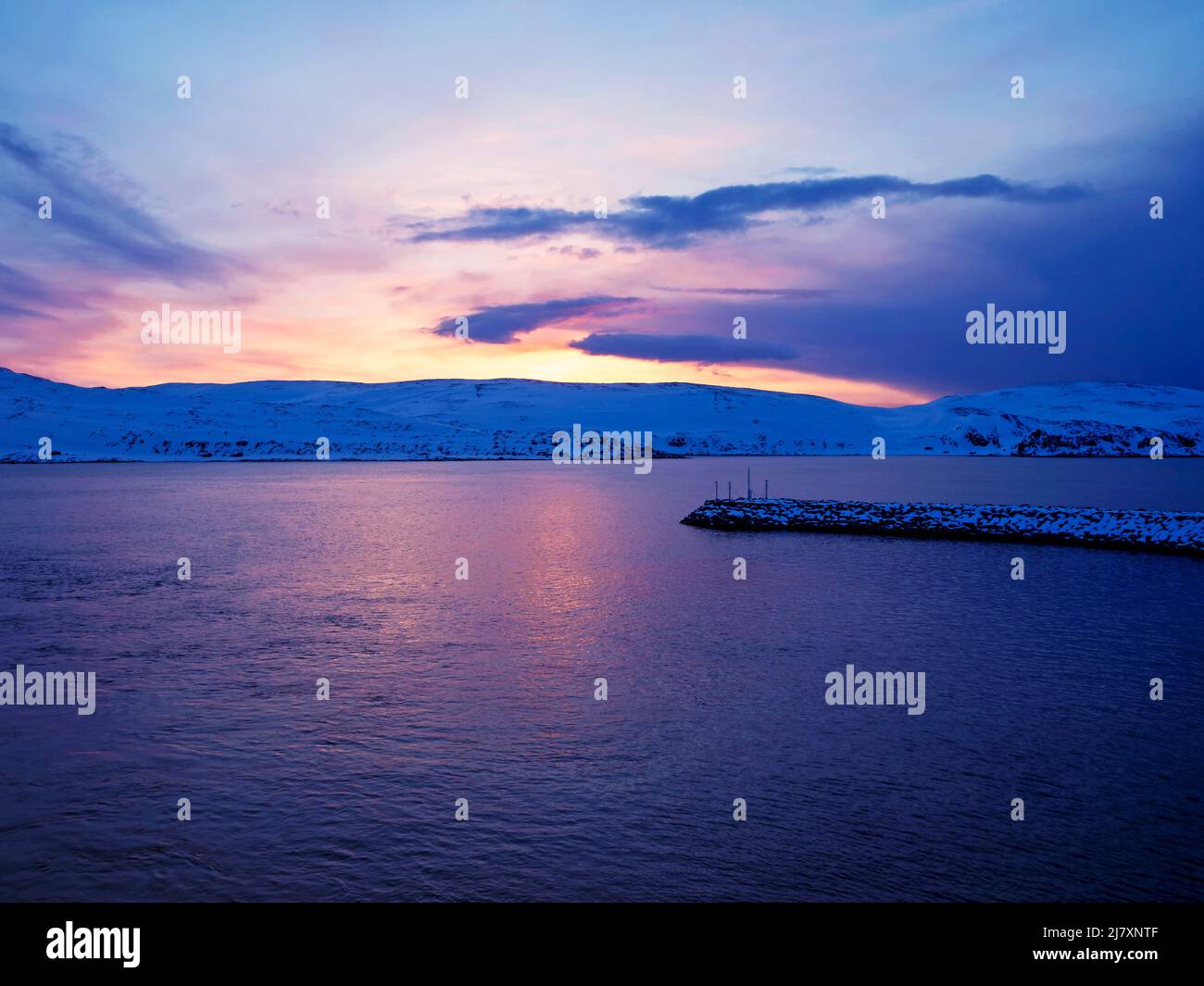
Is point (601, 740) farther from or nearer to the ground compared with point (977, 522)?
nearer to the ground

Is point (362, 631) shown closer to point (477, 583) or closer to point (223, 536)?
point (477, 583)

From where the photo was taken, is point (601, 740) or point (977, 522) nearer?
point (601, 740)

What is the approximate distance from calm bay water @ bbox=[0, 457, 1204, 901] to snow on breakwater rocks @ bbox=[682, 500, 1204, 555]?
28.8 ft

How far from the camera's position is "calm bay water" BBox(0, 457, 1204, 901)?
907 centimetres

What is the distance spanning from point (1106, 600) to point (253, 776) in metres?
24.0

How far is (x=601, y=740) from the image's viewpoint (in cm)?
1321

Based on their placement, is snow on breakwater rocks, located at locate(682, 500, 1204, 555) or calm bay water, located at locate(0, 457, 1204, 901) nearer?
calm bay water, located at locate(0, 457, 1204, 901)

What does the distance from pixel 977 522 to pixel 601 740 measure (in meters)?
37.3

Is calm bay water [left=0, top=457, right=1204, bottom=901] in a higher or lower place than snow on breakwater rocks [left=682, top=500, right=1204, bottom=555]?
lower

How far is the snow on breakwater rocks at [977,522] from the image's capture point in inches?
1519

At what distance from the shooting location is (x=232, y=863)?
9195 mm

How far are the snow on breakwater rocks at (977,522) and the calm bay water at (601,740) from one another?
8764 mm
